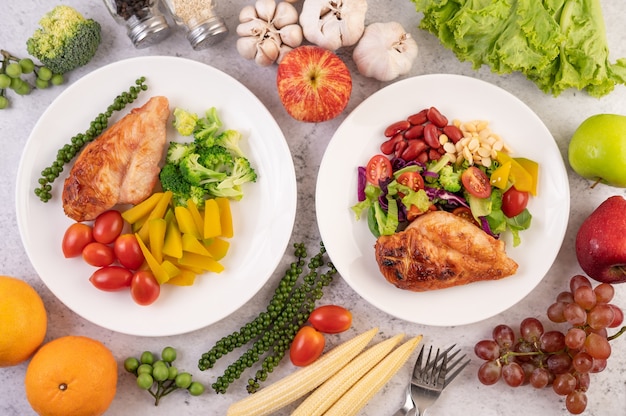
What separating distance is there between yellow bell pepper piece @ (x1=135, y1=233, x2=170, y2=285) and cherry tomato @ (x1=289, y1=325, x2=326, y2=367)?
0.78 metres

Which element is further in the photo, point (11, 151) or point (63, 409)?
point (11, 151)

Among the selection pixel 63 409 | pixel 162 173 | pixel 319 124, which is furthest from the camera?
pixel 319 124

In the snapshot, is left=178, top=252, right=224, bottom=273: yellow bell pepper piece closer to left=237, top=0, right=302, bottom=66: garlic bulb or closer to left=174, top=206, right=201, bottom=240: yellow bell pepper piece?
left=174, top=206, right=201, bottom=240: yellow bell pepper piece

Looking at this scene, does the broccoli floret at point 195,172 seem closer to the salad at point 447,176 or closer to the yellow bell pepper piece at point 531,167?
the salad at point 447,176

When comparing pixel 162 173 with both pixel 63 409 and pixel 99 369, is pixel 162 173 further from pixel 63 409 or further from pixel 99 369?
pixel 63 409

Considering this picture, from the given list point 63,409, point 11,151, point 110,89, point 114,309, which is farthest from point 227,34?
point 63,409

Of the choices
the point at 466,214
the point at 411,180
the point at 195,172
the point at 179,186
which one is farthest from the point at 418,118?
the point at 179,186

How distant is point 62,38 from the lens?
3.12 metres

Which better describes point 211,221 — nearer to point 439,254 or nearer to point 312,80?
point 312,80

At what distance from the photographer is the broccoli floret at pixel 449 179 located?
316 cm

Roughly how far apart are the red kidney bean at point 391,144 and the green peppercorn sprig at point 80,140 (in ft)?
4.33

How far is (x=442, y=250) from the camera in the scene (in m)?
3.07

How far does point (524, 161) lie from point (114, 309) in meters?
2.37

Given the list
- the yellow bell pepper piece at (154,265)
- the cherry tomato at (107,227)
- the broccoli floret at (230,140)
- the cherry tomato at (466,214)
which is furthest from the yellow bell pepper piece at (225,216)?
the cherry tomato at (466,214)
